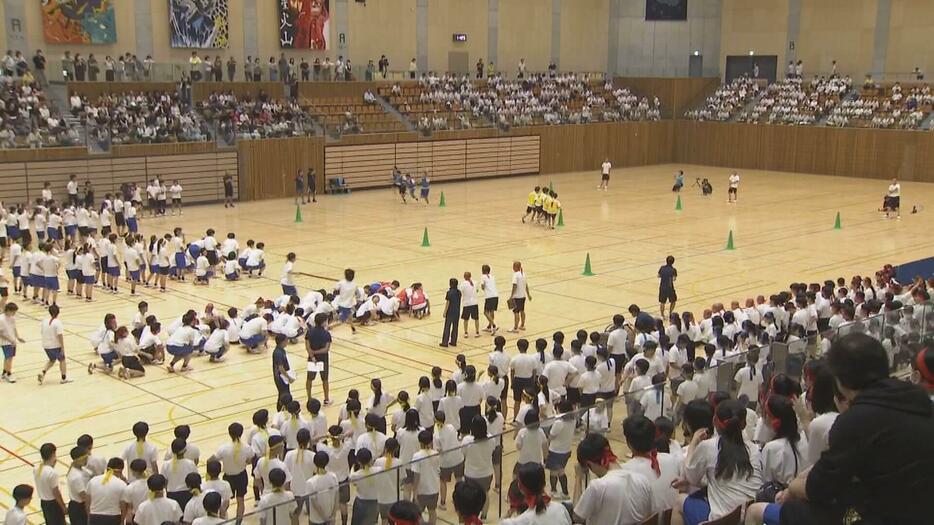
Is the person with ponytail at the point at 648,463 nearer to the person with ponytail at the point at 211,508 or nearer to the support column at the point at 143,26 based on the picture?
the person with ponytail at the point at 211,508

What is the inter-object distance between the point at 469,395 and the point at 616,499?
7.04 metres

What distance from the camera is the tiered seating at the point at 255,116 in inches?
1737

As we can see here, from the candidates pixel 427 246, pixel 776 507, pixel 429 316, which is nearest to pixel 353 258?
pixel 427 246

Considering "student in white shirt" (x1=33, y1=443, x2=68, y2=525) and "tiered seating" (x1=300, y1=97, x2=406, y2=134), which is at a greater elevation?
"tiered seating" (x1=300, y1=97, x2=406, y2=134)

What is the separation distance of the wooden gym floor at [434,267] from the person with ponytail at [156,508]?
2499 millimetres

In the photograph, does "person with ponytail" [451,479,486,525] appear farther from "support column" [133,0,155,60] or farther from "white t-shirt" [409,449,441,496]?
"support column" [133,0,155,60]

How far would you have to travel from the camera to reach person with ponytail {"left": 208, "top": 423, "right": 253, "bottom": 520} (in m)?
11.8

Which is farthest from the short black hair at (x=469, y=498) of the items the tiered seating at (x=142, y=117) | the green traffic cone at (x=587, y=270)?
the tiered seating at (x=142, y=117)

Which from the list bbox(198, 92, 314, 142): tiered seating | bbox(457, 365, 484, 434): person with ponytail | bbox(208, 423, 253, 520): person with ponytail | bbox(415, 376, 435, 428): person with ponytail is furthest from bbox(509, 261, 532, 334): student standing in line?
bbox(198, 92, 314, 142): tiered seating

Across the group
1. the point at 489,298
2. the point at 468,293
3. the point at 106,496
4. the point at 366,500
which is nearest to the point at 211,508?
the point at 366,500

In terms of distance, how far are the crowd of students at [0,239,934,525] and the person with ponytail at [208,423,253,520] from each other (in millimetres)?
24

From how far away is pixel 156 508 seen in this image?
9984mm

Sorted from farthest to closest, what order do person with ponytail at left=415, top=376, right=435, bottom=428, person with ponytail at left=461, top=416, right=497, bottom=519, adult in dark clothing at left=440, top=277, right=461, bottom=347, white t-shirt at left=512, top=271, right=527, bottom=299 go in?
white t-shirt at left=512, top=271, right=527, bottom=299 → adult in dark clothing at left=440, top=277, right=461, bottom=347 → person with ponytail at left=415, top=376, right=435, bottom=428 → person with ponytail at left=461, top=416, right=497, bottom=519

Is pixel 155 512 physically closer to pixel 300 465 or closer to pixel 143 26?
pixel 300 465
